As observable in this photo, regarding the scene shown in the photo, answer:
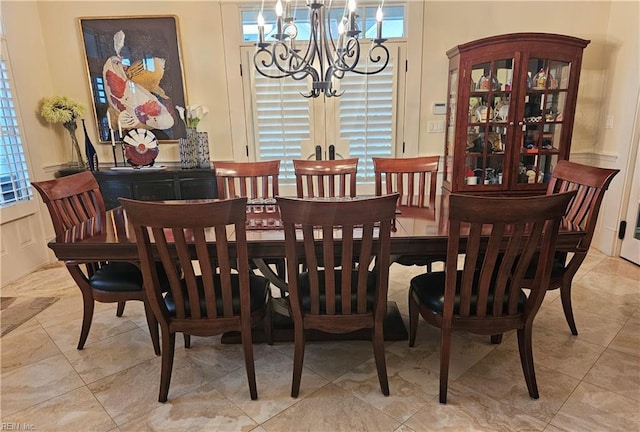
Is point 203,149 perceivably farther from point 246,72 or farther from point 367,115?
point 367,115

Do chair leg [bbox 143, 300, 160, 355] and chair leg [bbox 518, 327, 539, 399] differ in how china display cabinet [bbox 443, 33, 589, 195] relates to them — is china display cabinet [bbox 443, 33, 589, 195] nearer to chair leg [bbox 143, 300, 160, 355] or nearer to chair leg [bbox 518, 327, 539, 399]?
chair leg [bbox 518, 327, 539, 399]

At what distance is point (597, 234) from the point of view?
3730 mm

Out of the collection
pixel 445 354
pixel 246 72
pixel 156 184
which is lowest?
pixel 445 354

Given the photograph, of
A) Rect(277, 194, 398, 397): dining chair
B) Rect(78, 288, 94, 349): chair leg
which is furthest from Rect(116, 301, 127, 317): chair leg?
Rect(277, 194, 398, 397): dining chair

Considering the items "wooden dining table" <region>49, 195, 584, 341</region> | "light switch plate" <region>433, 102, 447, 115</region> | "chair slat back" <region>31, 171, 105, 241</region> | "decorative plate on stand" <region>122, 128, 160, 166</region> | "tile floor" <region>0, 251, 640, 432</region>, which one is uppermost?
"light switch plate" <region>433, 102, 447, 115</region>

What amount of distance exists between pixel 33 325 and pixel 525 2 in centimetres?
484

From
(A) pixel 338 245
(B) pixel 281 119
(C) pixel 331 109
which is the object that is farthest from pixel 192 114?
(A) pixel 338 245

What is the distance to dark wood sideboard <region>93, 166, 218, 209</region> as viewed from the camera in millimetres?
3562

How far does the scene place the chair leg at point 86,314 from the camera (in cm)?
214

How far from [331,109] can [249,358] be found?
2717mm

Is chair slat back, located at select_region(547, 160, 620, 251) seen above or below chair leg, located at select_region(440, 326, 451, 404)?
above

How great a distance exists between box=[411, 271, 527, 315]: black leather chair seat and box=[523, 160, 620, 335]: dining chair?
0.39 m

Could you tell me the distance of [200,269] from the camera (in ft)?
5.56

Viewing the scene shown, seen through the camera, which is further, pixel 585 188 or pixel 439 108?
pixel 439 108
